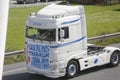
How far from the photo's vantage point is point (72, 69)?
1193 centimetres

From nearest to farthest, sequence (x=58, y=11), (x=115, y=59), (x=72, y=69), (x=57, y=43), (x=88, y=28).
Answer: (x=57, y=43) → (x=58, y=11) → (x=72, y=69) → (x=115, y=59) → (x=88, y=28)

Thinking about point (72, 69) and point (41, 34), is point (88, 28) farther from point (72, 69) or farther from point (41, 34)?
point (41, 34)

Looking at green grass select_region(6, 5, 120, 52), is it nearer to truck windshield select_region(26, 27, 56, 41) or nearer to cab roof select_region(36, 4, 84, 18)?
truck windshield select_region(26, 27, 56, 41)

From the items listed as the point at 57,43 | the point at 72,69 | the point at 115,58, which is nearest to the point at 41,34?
the point at 57,43

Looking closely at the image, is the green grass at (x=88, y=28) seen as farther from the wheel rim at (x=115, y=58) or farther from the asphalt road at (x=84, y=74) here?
the wheel rim at (x=115, y=58)

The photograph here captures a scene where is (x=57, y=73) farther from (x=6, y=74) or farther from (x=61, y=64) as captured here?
(x=6, y=74)

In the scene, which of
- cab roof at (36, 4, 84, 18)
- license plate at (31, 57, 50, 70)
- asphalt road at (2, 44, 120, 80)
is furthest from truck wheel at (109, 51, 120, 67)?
license plate at (31, 57, 50, 70)

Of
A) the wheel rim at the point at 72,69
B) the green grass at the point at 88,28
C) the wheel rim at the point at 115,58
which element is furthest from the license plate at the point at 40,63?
the green grass at the point at 88,28

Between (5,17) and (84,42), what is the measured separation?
11.4 m

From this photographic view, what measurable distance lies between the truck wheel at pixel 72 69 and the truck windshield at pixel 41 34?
1.25 metres

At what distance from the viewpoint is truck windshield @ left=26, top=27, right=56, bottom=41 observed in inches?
437

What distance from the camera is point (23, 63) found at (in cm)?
1474

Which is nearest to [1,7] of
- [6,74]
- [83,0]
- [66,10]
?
[66,10]

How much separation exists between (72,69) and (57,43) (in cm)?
142
